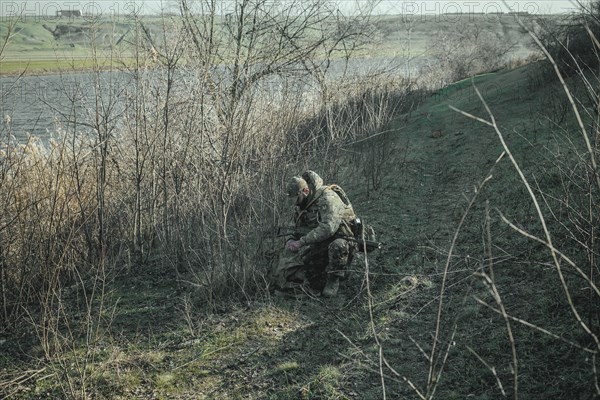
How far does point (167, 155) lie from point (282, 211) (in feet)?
4.82

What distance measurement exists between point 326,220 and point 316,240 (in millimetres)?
209

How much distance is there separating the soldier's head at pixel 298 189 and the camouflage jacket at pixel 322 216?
0.10 m

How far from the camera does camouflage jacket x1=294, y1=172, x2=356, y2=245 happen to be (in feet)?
16.0

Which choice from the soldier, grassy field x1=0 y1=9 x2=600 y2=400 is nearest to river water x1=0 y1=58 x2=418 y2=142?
grassy field x1=0 y1=9 x2=600 y2=400

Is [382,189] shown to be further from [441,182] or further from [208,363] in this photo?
[208,363]

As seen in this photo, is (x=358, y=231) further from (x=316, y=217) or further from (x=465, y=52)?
(x=465, y=52)

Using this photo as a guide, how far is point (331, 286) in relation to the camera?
16.6 feet

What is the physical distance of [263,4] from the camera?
9.89 m

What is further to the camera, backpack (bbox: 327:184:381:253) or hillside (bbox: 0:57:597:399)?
backpack (bbox: 327:184:381:253)

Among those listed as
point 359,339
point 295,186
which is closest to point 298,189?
point 295,186

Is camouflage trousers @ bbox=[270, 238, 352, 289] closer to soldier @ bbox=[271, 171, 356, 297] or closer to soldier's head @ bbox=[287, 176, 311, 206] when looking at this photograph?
soldier @ bbox=[271, 171, 356, 297]

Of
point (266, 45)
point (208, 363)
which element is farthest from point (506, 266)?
point (266, 45)

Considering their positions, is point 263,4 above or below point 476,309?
above

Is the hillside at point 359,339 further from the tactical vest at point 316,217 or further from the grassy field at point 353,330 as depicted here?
the tactical vest at point 316,217
